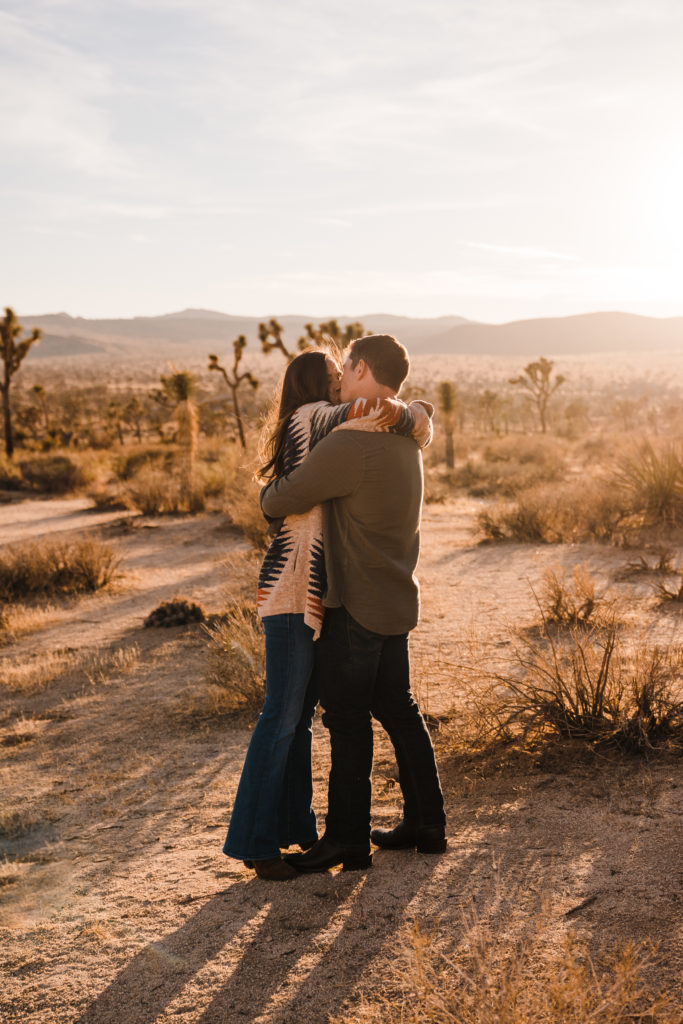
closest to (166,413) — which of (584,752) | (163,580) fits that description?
(163,580)

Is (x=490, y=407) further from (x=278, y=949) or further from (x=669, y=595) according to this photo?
(x=278, y=949)

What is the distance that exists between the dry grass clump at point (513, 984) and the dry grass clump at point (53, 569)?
826 cm

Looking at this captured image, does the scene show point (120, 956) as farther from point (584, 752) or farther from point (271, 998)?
point (584, 752)

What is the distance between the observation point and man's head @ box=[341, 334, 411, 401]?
2.90 meters

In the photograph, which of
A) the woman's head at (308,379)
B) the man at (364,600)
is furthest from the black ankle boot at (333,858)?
the woman's head at (308,379)

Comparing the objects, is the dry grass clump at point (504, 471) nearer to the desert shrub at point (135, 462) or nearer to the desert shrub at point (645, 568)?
the desert shrub at point (135, 462)

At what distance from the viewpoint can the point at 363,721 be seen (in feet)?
10.2

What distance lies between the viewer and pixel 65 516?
1744 cm

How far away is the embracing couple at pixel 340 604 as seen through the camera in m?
2.91

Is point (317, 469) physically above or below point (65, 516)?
above

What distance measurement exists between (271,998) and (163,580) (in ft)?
28.3

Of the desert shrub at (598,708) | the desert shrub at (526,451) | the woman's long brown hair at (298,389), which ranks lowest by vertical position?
the desert shrub at (598,708)

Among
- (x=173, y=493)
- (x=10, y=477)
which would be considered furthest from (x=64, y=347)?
(x=173, y=493)

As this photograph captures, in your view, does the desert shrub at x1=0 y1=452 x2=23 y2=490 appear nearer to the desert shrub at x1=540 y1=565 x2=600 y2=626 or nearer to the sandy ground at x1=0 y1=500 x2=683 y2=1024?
the sandy ground at x1=0 y1=500 x2=683 y2=1024
